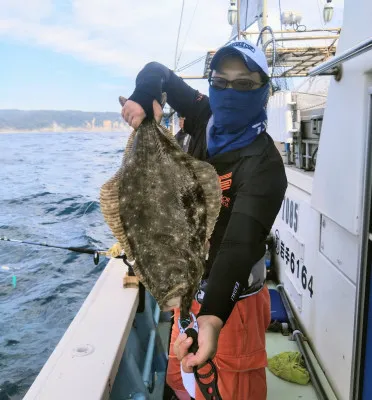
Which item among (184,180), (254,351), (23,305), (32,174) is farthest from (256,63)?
(32,174)

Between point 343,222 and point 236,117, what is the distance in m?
1.01

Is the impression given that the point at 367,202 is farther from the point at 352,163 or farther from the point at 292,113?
the point at 292,113

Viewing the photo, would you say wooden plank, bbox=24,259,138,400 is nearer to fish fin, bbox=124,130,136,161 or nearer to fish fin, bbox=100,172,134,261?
fish fin, bbox=100,172,134,261

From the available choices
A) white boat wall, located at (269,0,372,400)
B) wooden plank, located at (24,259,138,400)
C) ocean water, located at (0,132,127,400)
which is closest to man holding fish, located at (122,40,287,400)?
wooden plank, located at (24,259,138,400)

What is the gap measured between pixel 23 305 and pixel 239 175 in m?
6.56

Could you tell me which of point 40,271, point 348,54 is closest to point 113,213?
point 348,54

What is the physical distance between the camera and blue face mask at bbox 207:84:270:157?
195 centimetres

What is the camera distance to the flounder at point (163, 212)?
1486 mm

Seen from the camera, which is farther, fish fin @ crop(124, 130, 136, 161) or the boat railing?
the boat railing

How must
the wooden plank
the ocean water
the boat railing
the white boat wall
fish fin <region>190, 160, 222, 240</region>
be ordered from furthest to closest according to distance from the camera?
the ocean water → the white boat wall → the wooden plank → the boat railing → fish fin <region>190, 160, 222, 240</region>

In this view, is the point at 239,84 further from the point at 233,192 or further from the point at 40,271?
the point at 40,271

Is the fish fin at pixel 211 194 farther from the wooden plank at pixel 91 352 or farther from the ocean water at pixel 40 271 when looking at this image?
the ocean water at pixel 40 271

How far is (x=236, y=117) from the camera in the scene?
6.54ft

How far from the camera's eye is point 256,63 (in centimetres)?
188
